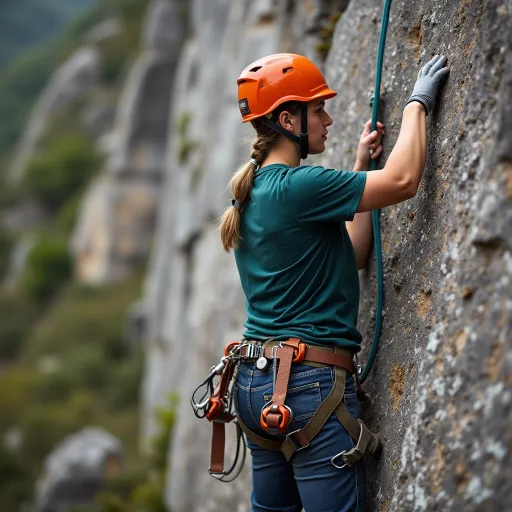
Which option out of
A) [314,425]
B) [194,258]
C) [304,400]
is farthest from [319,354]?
[194,258]

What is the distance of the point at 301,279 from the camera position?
4.30 meters

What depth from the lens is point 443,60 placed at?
14.4 feet

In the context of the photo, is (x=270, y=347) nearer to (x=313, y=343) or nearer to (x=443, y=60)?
(x=313, y=343)

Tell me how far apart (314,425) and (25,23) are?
9927 centimetres

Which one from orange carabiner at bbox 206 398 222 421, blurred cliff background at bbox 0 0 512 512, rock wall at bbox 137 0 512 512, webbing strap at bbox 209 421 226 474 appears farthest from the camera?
webbing strap at bbox 209 421 226 474

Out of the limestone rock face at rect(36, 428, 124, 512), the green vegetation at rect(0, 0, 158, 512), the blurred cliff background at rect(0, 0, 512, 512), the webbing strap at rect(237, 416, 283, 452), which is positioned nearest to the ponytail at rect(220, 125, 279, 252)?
the blurred cliff background at rect(0, 0, 512, 512)

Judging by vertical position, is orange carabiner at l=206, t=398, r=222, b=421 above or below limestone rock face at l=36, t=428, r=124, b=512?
above

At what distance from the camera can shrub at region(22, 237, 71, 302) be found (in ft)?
151

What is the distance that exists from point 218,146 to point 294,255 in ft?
38.8

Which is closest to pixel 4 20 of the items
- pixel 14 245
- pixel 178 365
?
pixel 14 245

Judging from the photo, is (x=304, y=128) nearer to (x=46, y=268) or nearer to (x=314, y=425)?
(x=314, y=425)

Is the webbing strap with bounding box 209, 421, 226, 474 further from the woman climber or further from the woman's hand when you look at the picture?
the woman's hand

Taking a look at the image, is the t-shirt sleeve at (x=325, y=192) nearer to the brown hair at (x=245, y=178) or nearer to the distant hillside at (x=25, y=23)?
the brown hair at (x=245, y=178)

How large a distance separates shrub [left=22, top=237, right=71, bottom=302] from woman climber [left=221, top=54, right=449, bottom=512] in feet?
140
